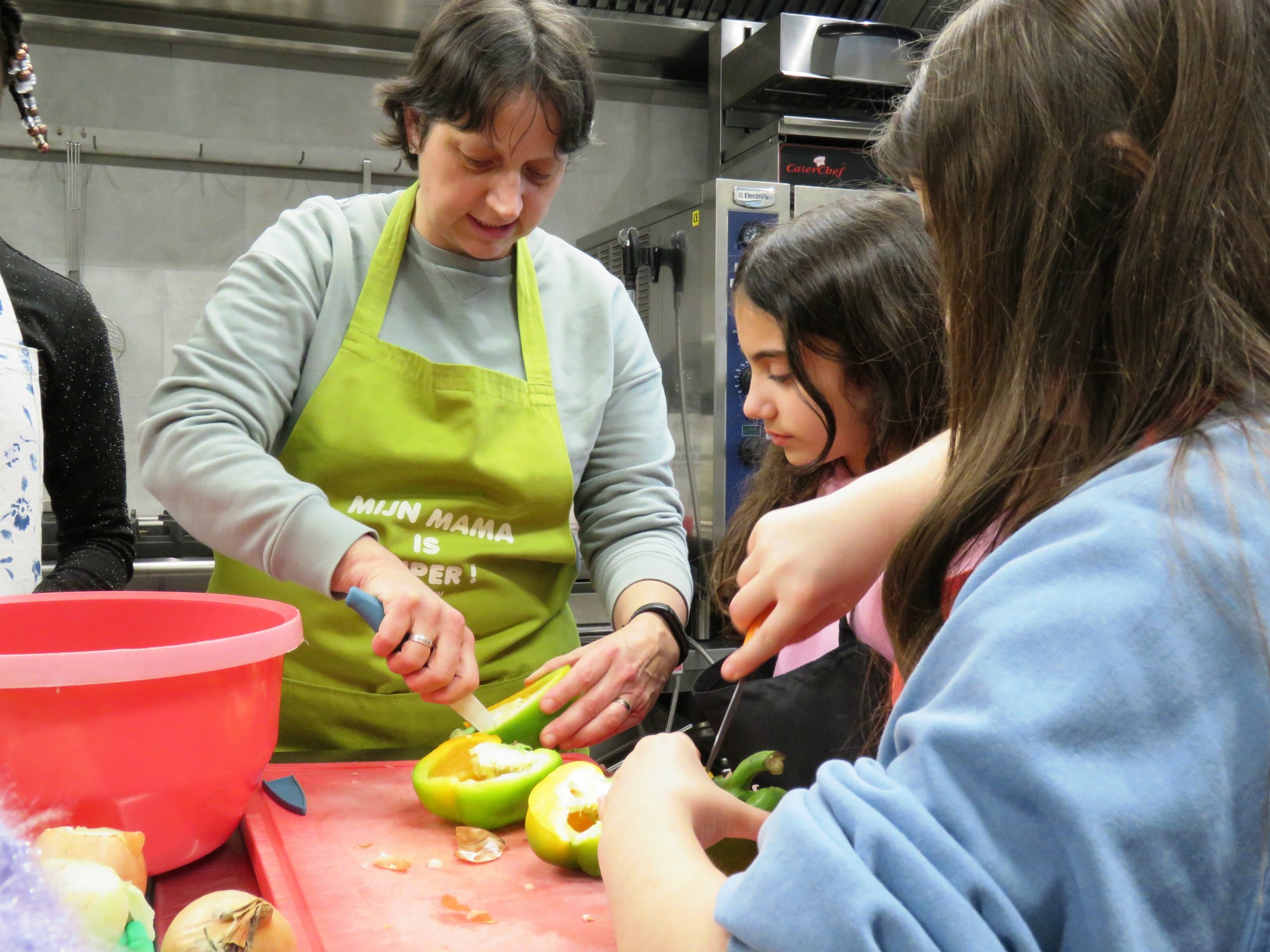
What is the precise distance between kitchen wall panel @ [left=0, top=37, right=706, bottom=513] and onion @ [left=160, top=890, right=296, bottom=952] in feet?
8.15

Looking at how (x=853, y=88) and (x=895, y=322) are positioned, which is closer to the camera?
(x=895, y=322)

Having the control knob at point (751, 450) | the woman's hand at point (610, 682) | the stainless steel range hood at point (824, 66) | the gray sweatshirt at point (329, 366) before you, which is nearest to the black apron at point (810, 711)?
the woman's hand at point (610, 682)

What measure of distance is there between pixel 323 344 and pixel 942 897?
3.55 feet

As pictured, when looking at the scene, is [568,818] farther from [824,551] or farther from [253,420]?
[253,420]

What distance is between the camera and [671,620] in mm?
1257

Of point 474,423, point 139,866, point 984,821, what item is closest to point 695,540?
point 474,423

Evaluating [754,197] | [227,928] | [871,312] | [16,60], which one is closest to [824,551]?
[227,928]

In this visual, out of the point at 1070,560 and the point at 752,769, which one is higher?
the point at 1070,560

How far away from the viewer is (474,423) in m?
1.30

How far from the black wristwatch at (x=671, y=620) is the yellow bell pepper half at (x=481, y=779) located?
272mm

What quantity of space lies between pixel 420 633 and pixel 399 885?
258 millimetres

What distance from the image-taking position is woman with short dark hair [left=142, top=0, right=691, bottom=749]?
3.73ft

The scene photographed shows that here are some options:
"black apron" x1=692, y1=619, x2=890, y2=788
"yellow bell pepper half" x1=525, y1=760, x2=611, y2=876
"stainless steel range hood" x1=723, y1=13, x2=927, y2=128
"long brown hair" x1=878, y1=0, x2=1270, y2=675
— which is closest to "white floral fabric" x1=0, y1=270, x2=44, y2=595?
"yellow bell pepper half" x1=525, y1=760, x2=611, y2=876

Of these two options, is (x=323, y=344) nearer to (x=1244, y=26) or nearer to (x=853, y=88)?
(x=1244, y=26)
